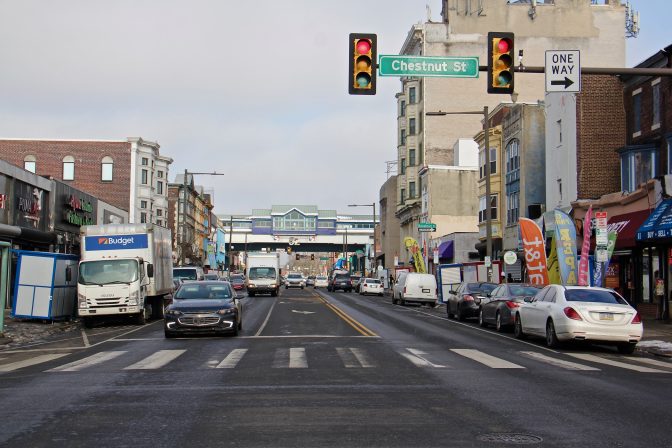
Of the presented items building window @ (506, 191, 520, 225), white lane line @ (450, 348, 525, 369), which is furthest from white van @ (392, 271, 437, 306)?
white lane line @ (450, 348, 525, 369)

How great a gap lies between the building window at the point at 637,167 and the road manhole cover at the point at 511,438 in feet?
86.0

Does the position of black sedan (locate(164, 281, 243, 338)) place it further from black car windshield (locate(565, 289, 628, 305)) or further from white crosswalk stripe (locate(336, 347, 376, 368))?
black car windshield (locate(565, 289, 628, 305))

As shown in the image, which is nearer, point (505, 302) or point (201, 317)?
point (201, 317)

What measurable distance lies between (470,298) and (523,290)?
4.97 m

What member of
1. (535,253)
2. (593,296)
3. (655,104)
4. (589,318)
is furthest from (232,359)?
(655,104)

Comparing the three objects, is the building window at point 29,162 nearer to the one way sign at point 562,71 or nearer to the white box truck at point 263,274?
the white box truck at point 263,274

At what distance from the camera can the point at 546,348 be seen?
18547mm

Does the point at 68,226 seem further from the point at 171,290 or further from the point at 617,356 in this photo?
the point at 617,356

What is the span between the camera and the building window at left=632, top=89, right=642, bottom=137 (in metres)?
32.6

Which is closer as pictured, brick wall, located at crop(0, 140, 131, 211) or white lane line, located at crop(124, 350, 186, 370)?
white lane line, located at crop(124, 350, 186, 370)

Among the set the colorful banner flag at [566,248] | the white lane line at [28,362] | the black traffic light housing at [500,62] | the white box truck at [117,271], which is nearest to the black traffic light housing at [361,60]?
the black traffic light housing at [500,62]

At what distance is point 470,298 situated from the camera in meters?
28.6

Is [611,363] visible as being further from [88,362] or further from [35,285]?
[35,285]

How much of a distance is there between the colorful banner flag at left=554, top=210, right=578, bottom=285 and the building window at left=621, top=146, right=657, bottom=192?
16.6 feet
